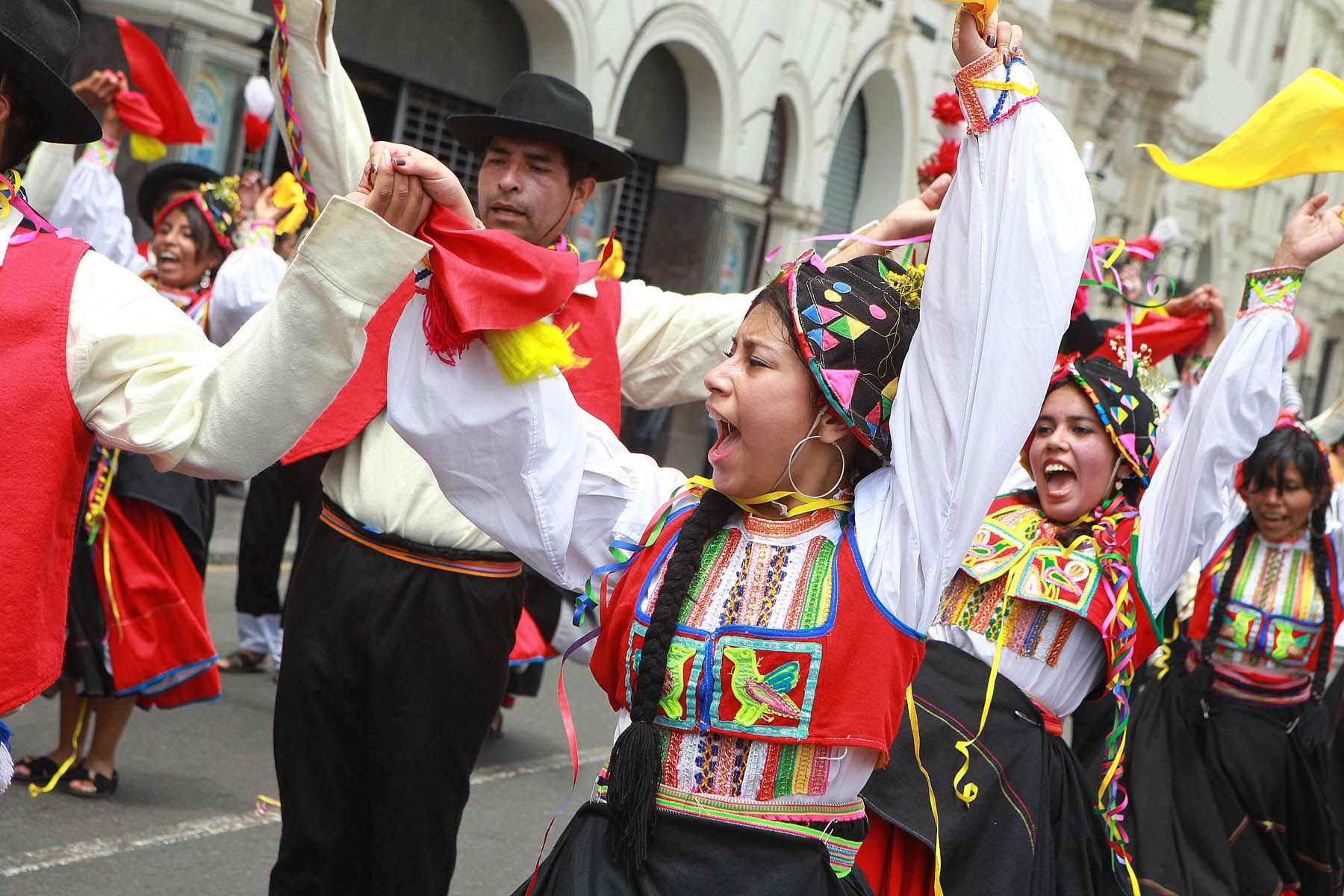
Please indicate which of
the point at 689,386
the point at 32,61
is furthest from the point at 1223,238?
the point at 32,61

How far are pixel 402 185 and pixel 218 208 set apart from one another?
12.3 feet

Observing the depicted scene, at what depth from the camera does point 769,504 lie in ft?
7.59

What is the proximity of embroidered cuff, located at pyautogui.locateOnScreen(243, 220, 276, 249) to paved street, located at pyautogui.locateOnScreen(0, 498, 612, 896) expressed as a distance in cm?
178

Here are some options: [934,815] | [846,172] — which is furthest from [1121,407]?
[846,172]

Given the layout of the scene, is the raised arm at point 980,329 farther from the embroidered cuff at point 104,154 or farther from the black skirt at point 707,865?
the embroidered cuff at point 104,154

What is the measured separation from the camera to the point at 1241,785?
4.65 m

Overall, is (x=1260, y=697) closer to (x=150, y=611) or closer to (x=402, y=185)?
(x=150, y=611)

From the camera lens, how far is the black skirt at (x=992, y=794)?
2.88 metres

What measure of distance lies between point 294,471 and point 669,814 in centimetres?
441

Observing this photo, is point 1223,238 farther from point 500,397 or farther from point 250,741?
point 500,397

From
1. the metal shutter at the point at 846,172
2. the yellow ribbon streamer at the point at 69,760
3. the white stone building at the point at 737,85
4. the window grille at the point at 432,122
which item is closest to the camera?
the yellow ribbon streamer at the point at 69,760

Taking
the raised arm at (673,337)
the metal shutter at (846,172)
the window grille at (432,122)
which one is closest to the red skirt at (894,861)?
the raised arm at (673,337)

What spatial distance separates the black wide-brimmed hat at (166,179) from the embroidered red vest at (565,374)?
2.67 m

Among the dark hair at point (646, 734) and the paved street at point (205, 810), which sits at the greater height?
the dark hair at point (646, 734)
